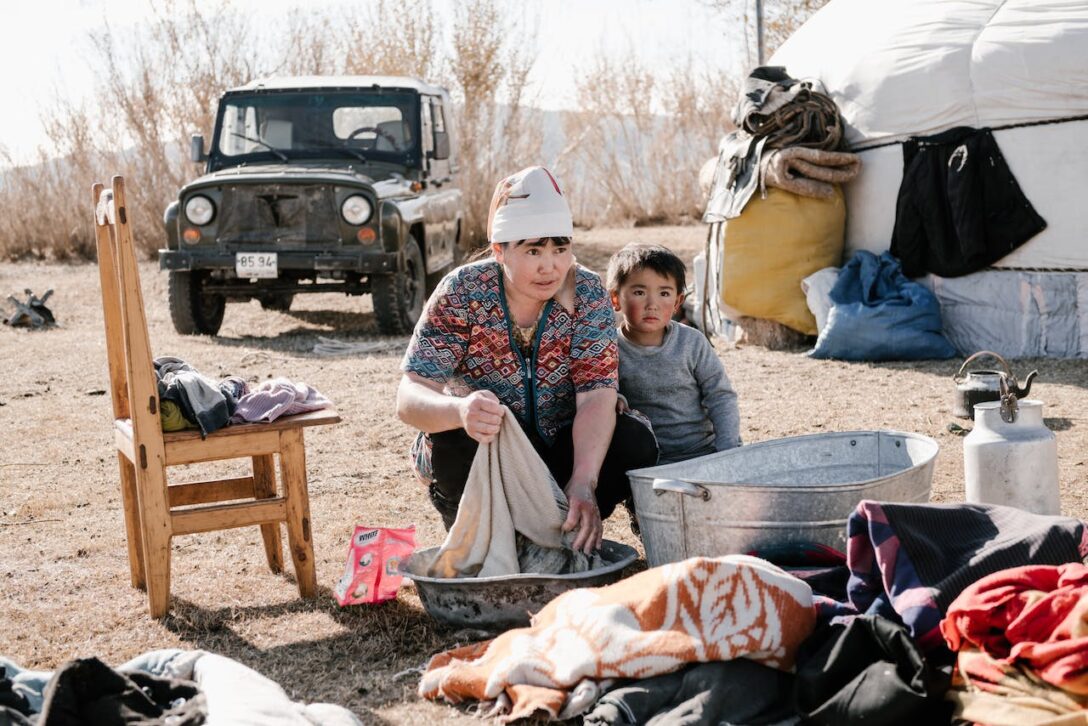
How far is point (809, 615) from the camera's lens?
2.43 meters

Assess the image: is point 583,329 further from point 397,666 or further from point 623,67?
point 623,67

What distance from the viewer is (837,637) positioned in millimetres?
2338

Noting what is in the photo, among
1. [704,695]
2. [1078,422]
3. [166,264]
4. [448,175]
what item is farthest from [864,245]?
[704,695]

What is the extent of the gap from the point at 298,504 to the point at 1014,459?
5.96ft

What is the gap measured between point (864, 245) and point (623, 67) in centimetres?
1014

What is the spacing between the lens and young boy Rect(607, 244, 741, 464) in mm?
3562

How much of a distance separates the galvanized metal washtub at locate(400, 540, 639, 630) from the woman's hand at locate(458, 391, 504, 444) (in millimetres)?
339

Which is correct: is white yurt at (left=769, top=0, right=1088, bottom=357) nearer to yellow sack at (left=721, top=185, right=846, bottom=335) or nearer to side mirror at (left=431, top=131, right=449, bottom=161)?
yellow sack at (left=721, top=185, right=846, bottom=335)

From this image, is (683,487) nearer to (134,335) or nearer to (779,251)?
(134,335)

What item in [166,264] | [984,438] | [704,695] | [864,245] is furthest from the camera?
[166,264]

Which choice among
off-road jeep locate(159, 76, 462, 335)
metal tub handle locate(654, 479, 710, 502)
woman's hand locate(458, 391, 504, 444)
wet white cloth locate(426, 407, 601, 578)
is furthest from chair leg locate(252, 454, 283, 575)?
off-road jeep locate(159, 76, 462, 335)

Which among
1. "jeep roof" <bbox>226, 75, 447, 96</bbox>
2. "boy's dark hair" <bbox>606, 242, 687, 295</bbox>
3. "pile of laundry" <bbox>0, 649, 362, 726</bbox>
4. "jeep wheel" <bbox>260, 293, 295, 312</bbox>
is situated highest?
"jeep roof" <bbox>226, 75, 447, 96</bbox>

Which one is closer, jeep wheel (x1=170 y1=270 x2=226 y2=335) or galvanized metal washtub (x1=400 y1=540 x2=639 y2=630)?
galvanized metal washtub (x1=400 y1=540 x2=639 y2=630)

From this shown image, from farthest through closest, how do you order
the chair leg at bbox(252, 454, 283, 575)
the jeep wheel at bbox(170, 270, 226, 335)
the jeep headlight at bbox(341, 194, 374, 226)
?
the jeep wheel at bbox(170, 270, 226, 335) → the jeep headlight at bbox(341, 194, 374, 226) → the chair leg at bbox(252, 454, 283, 575)
